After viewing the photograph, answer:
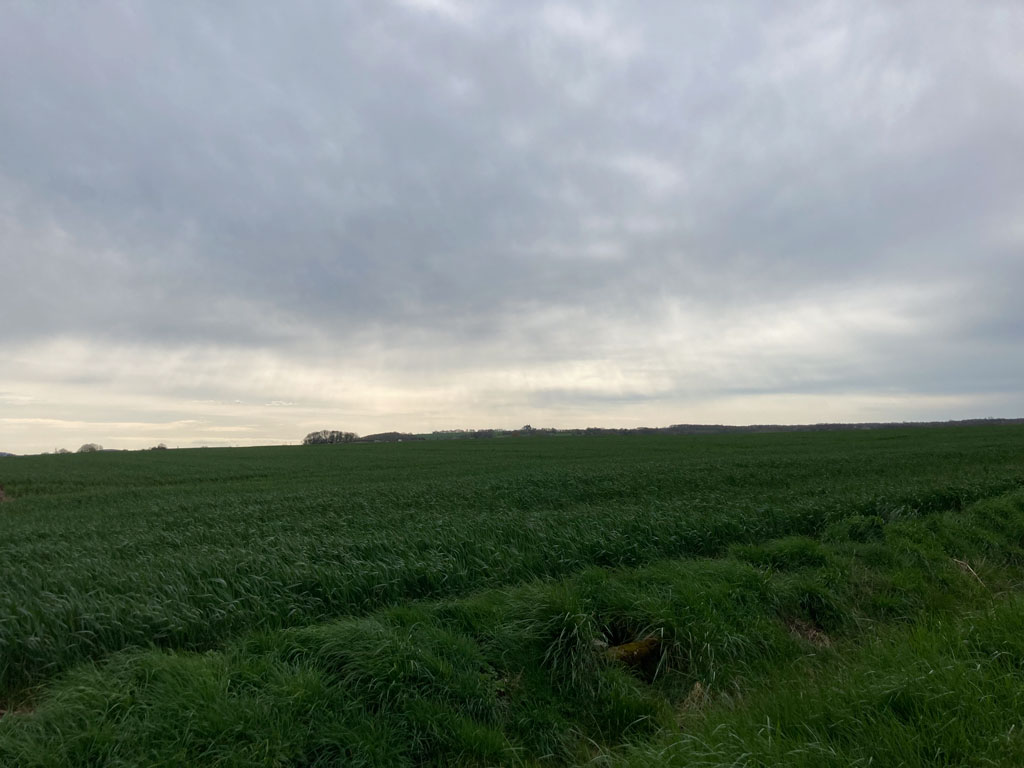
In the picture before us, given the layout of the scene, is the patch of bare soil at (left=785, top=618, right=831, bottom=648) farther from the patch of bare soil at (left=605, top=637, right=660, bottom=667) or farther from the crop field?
the patch of bare soil at (left=605, top=637, right=660, bottom=667)

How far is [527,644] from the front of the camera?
20.3 feet

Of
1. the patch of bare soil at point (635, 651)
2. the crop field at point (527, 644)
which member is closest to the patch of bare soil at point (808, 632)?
the crop field at point (527, 644)

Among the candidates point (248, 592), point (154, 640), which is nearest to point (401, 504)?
point (248, 592)

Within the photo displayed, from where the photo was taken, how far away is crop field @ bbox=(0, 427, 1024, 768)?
4.26 metres

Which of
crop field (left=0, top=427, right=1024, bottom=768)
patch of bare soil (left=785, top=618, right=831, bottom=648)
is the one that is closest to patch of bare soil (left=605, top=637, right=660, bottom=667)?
crop field (left=0, top=427, right=1024, bottom=768)

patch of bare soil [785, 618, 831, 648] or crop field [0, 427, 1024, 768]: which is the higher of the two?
crop field [0, 427, 1024, 768]

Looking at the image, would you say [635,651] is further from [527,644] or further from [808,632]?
[808,632]

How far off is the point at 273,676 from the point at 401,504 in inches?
461

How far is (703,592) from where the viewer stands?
7.23 m

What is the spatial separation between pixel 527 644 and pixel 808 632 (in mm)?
3918

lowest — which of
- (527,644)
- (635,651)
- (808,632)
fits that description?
(808,632)

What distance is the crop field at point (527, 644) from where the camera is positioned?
4.26 meters

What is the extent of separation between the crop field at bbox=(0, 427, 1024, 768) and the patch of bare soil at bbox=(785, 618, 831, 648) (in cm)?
3

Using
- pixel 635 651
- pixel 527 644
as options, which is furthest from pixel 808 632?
pixel 527 644
